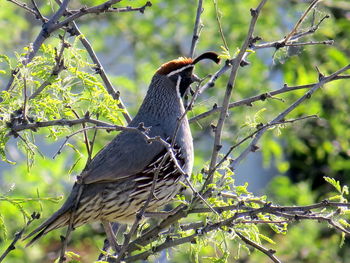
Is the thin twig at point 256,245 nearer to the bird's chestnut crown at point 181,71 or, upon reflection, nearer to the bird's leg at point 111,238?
the bird's leg at point 111,238

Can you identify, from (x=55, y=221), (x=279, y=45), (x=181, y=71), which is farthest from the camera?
(x=181, y=71)

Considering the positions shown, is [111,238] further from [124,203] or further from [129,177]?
[129,177]

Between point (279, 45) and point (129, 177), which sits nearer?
point (279, 45)

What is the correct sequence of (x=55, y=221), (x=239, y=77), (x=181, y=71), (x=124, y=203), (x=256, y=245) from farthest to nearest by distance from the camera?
(x=239, y=77) → (x=181, y=71) → (x=124, y=203) → (x=55, y=221) → (x=256, y=245)

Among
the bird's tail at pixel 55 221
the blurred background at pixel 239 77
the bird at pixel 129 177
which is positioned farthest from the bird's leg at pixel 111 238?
the blurred background at pixel 239 77

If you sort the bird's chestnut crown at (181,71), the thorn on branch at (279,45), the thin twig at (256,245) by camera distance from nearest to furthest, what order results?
the thin twig at (256,245) → the thorn on branch at (279,45) → the bird's chestnut crown at (181,71)

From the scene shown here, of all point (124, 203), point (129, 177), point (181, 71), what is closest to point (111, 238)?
point (124, 203)

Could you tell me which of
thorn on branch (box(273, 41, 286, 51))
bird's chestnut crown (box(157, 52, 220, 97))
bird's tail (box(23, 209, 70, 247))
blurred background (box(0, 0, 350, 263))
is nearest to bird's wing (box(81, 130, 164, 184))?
bird's tail (box(23, 209, 70, 247))

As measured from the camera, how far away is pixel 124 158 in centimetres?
329

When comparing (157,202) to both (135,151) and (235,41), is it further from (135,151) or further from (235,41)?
(235,41)

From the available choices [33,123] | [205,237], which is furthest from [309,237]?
[33,123]

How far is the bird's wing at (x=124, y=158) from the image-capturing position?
324 centimetres

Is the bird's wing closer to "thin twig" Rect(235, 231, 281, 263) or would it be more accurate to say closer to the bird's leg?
the bird's leg

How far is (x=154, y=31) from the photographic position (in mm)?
6113
